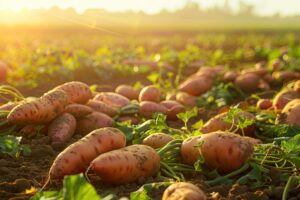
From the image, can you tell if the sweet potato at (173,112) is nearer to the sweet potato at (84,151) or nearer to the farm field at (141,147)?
the farm field at (141,147)

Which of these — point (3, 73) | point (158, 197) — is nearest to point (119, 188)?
point (158, 197)

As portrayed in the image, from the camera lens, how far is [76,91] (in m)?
4.34

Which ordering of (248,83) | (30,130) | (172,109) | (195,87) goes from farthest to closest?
(248,83), (195,87), (172,109), (30,130)

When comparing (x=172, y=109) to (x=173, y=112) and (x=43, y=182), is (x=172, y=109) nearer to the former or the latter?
(x=173, y=112)

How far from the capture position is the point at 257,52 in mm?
11328

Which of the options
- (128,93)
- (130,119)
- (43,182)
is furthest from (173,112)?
(43,182)

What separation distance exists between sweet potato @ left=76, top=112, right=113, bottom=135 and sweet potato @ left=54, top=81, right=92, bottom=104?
0.62 feet

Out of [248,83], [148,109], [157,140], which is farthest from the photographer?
[248,83]

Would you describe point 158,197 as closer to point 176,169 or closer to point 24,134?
point 176,169

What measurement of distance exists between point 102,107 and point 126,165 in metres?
1.63

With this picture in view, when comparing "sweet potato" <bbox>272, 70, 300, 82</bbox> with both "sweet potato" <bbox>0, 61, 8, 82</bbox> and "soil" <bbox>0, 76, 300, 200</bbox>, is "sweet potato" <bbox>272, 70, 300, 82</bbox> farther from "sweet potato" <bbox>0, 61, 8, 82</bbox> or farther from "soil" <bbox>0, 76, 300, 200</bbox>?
"soil" <bbox>0, 76, 300, 200</bbox>

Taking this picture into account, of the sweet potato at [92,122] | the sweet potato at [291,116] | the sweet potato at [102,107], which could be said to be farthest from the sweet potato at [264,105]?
the sweet potato at [92,122]

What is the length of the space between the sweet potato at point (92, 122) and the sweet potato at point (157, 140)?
778mm

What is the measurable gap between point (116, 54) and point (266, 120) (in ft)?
19.7
